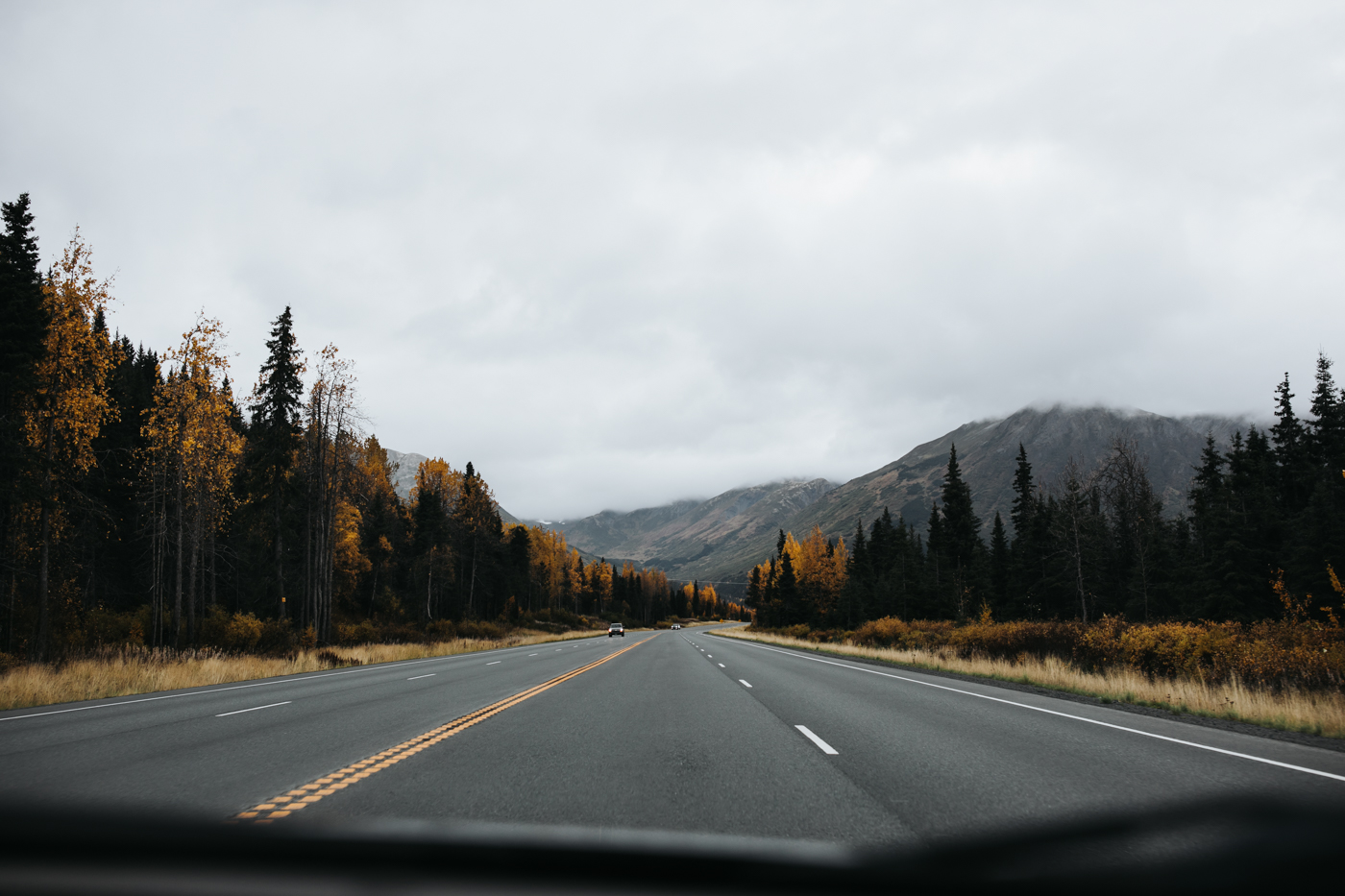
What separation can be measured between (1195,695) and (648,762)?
11.6 meters

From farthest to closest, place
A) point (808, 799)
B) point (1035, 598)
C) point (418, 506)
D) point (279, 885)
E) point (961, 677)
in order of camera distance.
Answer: point (418, 506) → point (1035, 598) → point (961, 677) → point (808, 799) → point (279, 885)

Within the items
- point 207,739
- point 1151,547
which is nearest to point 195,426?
point 207,739

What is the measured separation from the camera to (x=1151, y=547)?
46.0 meters

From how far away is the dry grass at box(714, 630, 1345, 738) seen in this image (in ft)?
34.6

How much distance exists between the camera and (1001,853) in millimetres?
1526

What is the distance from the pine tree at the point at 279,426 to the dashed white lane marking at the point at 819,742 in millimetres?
34017

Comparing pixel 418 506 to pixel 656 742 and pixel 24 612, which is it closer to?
pixel 24 612

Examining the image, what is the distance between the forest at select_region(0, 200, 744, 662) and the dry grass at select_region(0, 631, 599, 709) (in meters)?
2.19

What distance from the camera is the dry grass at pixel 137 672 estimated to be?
14.2 meters

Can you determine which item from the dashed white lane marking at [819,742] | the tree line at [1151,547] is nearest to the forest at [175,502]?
the dashed white lane marking at [819,742]

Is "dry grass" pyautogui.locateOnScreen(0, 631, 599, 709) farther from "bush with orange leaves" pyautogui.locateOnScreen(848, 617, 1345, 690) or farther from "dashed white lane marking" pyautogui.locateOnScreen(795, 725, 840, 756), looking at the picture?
"bush with orange leaves" pyautogui.locateOnScreen(848, 617, 1345, 690)

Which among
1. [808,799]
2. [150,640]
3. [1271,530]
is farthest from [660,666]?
[1271,530]

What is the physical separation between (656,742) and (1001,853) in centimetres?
786

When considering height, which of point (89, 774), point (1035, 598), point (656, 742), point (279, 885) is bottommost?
point (1035, 598)
